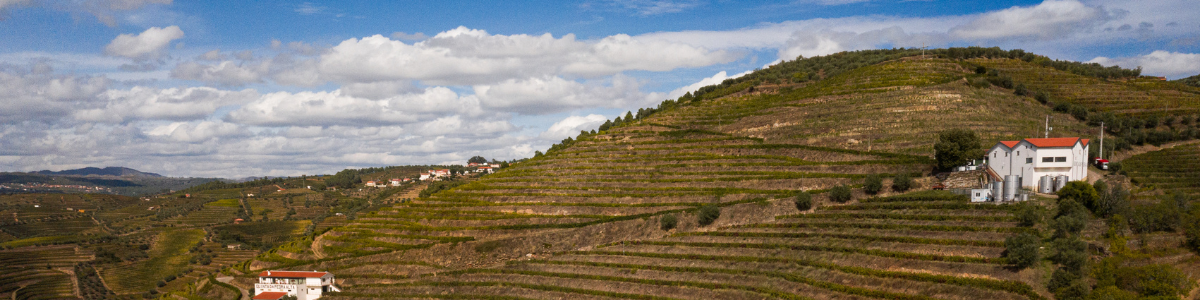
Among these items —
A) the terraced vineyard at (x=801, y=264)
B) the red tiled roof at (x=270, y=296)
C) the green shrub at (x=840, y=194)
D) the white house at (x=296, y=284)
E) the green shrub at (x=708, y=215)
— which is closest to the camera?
the terraced vineyard at (x=801, y=264)

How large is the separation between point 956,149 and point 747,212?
42.0ft

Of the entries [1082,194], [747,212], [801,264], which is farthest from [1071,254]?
[747,212]

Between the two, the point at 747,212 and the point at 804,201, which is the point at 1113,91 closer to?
the point at 804,201

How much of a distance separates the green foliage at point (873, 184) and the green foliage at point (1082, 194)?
9.79 metres

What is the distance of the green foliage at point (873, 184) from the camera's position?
42.1 metres

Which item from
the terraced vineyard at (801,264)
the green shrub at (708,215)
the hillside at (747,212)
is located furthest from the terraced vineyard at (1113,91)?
the green shrub at (708,215)

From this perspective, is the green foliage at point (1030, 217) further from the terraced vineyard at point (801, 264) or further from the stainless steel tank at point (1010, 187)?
the stainless steel tank at point (1010, 187)

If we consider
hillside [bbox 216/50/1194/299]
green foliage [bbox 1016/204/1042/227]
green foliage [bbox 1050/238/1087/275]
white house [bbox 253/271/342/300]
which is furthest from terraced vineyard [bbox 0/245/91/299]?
green foliage [bbox 1050/238/1087/275]

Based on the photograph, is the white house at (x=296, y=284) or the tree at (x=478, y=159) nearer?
the white house at (x=296, y=284)

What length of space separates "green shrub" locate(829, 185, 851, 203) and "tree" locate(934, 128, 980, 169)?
6006mm

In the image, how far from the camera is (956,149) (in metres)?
41.5

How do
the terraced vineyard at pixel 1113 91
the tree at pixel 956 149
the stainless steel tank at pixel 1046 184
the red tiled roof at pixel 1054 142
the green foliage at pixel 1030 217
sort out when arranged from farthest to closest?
the terraced vineyard at pixel 1113 91 → the tree at pixel 956 149 → the red tiled roof at pixel 1054 142 → the stainless steel tank at pixel 1046 184 → the green foliage at pixel 1030 217

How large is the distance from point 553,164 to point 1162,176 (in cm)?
4283

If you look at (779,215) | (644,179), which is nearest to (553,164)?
(644,179)
